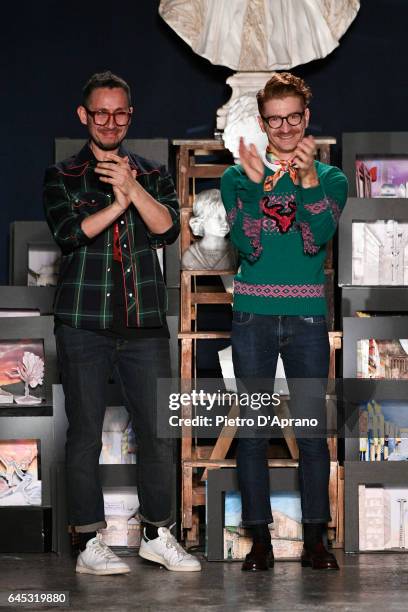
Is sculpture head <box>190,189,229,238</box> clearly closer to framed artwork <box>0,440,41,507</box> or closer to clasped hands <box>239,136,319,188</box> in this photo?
clasped hands <box>239,136,319,188</box>

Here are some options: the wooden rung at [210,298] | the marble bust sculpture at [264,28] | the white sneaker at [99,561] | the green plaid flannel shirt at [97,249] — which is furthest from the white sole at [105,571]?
the marble bust sculpture at [264,28]

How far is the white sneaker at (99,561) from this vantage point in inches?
116

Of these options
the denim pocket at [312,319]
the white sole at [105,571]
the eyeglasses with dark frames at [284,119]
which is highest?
the eyeglasses with dark frames at [284,119]

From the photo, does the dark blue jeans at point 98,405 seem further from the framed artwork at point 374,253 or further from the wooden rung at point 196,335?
the framed artwork at point 374,253


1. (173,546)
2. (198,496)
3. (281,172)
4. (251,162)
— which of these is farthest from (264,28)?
(173,546)

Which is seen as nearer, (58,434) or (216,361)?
(58,434)

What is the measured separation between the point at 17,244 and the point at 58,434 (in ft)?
2.47

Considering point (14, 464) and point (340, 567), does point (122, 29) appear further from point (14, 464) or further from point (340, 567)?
point (340, 567)

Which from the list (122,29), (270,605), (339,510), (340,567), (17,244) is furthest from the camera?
(122,29)

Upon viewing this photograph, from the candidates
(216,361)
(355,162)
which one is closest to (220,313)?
(216,361)

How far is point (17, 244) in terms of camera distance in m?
3.76

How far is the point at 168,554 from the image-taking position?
3021 mm

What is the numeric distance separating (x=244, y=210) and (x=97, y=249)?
1.41ft

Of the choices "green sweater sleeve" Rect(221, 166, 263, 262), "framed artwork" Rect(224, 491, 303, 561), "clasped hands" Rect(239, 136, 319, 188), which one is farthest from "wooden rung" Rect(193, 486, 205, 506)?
"clasped hands" Rect(239, 136, 319, 188)
